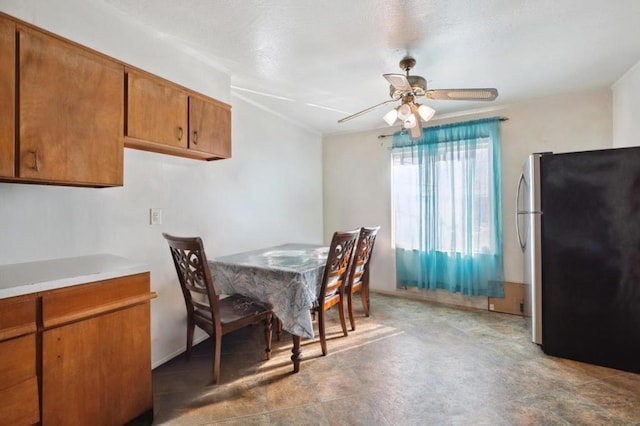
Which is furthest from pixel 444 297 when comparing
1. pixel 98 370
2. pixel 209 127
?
pixel 98 370

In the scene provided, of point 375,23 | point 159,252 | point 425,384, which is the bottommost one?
point 425,384

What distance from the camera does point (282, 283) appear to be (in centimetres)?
214

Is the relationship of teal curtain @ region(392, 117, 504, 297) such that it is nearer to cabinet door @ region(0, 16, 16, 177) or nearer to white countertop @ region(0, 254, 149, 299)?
white countertop @ region(0, 254, 149, 299)

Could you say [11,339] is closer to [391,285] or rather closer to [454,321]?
[454,321]

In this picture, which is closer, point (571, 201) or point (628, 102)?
point (571, 201)

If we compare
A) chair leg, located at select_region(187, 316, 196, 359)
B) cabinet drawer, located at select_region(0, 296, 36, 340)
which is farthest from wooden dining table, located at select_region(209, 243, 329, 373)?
cabinet drawer, located at select_region(0, 296, 36, 340)

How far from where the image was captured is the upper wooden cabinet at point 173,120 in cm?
183

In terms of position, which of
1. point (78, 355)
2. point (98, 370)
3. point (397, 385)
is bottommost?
point (397, 385)

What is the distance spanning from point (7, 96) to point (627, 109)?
4319 millimetres

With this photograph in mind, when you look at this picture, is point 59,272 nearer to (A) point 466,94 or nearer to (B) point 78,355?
(B) point 78,355

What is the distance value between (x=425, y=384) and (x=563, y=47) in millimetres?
2580

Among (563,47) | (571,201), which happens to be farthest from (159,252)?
→ (563,47)

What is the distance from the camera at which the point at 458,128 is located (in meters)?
3.52

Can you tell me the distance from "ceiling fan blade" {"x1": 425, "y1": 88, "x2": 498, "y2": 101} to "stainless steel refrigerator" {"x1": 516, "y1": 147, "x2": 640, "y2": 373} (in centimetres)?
77
